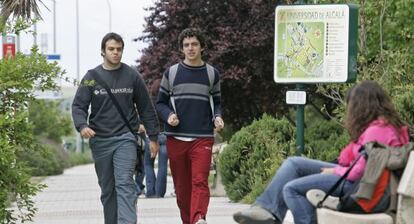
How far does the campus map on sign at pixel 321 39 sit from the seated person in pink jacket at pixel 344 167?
4679 mm

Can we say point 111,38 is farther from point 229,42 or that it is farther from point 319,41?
point 229,42

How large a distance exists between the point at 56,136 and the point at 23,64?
3943 cm

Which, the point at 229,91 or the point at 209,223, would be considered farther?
the point at 229,91

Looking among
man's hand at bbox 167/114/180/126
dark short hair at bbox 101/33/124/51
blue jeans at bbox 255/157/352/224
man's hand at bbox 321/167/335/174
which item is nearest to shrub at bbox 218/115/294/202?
man's hand at bbox 167/114/180/126

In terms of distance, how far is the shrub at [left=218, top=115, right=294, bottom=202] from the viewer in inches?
603

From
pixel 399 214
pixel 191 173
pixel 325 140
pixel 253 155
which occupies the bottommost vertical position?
pixel 253 155

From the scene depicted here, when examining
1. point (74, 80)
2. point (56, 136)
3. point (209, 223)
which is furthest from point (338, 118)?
point (56, 136)

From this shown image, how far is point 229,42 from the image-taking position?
21859 millimetres

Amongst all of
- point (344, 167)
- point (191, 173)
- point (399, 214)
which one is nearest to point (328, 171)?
point (344, 167)

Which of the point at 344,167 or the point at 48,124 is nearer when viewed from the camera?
the point at 344,167

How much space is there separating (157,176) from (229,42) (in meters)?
4.87

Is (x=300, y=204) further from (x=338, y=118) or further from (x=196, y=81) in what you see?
(x=338, y=118)

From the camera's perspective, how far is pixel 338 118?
51.7 feet

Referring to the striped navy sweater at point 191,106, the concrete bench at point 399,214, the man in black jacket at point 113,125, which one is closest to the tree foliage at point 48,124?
the striped navy sweater at point 191,106
